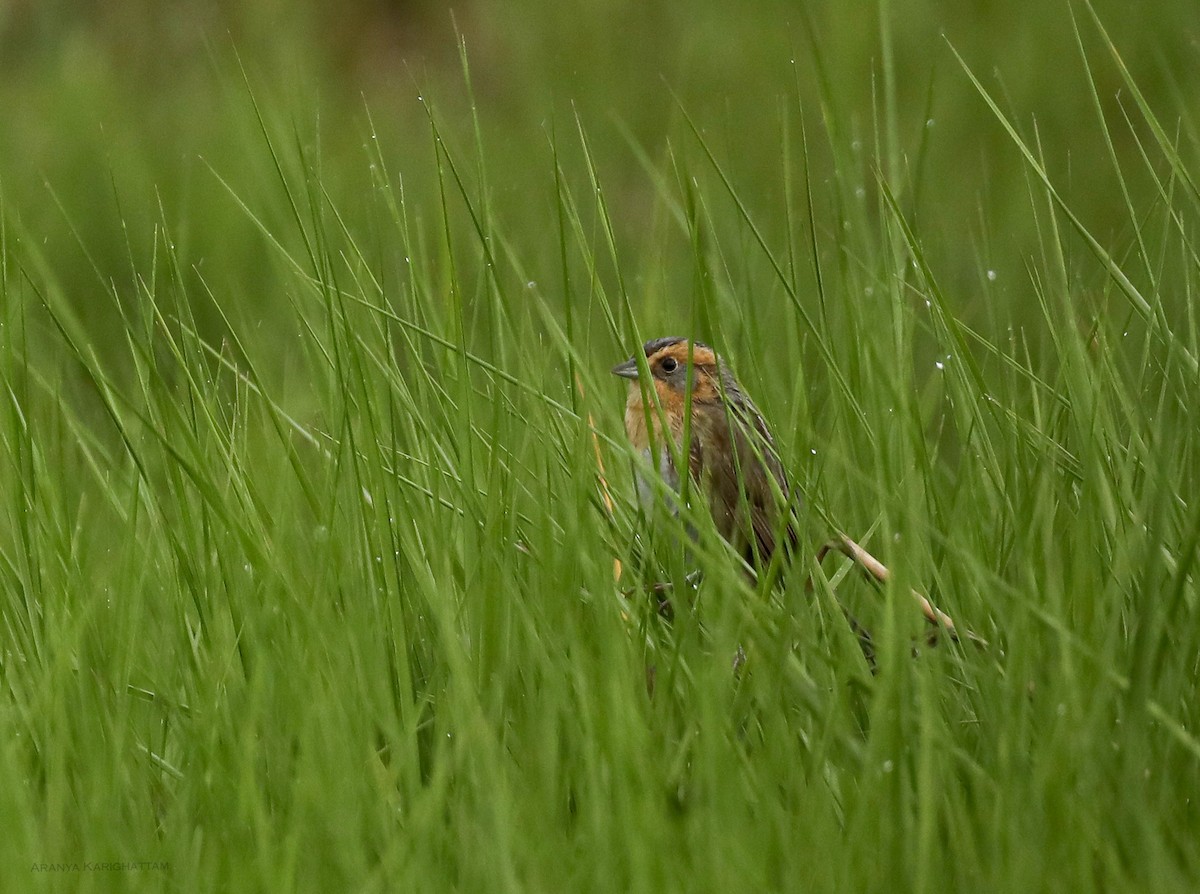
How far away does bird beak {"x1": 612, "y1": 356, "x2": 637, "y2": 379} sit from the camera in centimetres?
332

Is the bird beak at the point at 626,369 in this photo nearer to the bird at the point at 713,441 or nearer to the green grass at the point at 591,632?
the bird at the point at 713,441

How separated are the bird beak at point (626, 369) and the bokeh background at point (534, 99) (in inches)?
108

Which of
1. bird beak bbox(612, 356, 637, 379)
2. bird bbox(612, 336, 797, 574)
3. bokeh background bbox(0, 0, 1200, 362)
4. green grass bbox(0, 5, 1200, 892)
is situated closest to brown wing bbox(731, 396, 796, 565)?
bird bbox(612, 336, 797, 574)

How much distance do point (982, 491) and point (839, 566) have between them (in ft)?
1.11

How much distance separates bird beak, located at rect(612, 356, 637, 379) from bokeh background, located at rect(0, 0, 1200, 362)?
2.74m

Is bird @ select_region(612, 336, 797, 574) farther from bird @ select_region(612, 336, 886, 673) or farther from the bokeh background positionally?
the bokeh background

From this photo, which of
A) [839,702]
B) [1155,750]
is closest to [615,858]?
[839,702]

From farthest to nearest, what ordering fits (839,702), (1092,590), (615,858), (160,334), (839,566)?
(160,334), (839,566), (1092,590), (839,702), (615,858)

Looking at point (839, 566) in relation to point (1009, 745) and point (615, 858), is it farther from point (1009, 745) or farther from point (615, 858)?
point (615, 858)

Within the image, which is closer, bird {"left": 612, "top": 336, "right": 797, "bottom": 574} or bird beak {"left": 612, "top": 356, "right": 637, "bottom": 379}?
bird {"left": 612, "top": 336, "right": 797, "bottom": 574}

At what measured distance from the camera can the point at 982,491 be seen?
2758 mm

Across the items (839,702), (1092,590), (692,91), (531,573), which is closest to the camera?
(839,702)

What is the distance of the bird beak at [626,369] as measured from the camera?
131 inches

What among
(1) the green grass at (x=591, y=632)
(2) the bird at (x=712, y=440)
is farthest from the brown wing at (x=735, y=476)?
(1) the green grass at (x=591, y=632)
